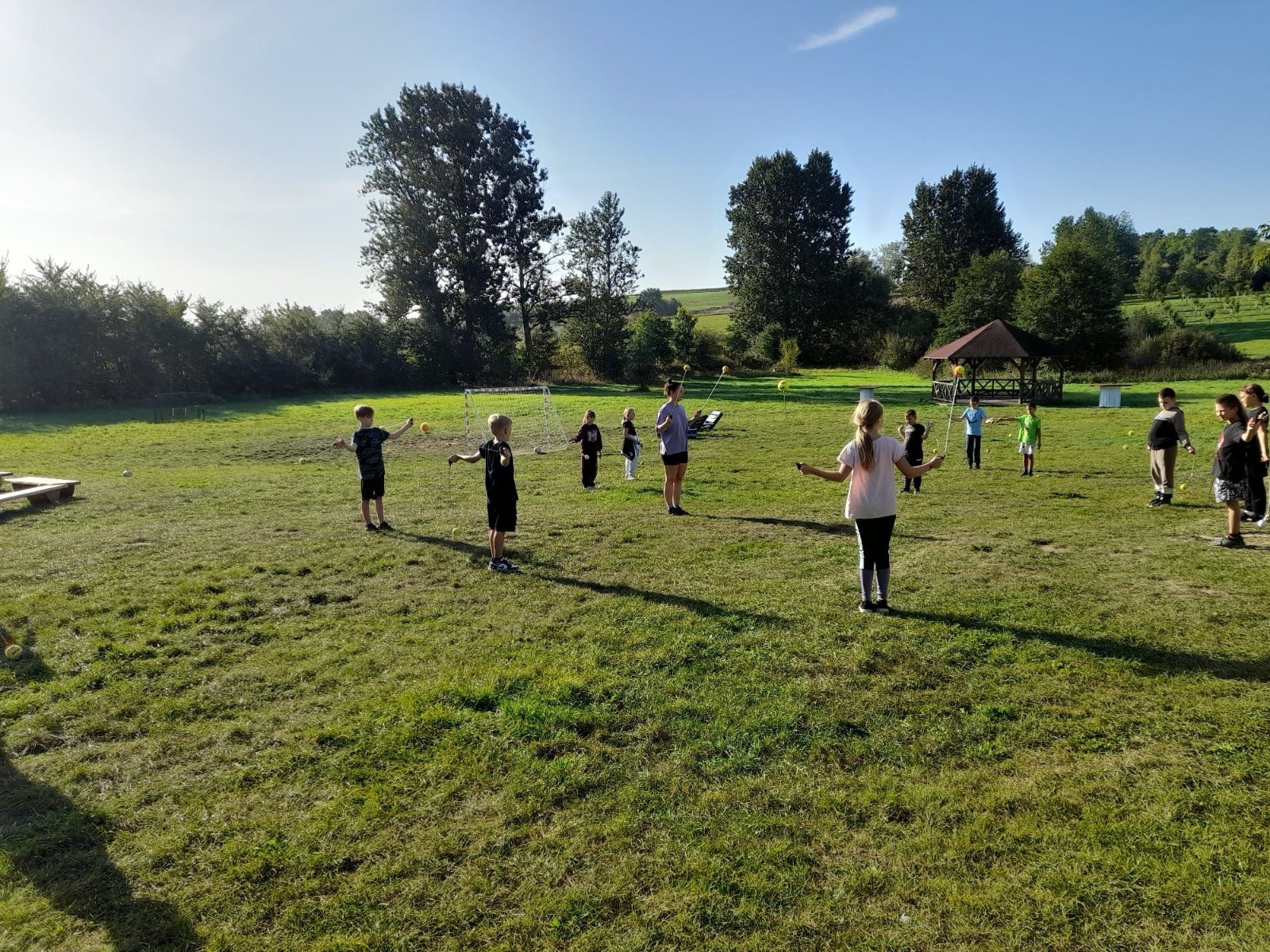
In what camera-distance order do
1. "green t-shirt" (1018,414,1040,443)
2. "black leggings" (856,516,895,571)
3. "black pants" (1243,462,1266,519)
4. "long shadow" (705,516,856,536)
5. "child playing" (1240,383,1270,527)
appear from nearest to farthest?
"black leggings" (856,516,895,571) → "child playing" (1240,383,1270,527) → "black pants" (1243,462,1266,519) → "long shadow" (705,516,856,536) → "green t-shirt" (1018,414,1040,443)

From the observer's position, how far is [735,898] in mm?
3049

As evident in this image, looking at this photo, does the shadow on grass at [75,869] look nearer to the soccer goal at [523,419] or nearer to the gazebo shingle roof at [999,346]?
the soccer goal at [523,419]

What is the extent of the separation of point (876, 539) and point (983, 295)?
45.9 meters

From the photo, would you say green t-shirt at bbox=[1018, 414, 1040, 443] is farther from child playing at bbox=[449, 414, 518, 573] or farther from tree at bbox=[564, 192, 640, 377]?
Answer: tree at bbox=[564, 192, 640, 377]

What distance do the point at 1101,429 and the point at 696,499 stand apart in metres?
14.2

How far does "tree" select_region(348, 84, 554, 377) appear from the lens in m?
45.9

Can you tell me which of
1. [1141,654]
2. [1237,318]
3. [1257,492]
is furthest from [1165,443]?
[1237,318]

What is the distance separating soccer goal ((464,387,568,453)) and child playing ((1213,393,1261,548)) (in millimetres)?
13585

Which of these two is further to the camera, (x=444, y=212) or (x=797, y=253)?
(x=797, y=253)

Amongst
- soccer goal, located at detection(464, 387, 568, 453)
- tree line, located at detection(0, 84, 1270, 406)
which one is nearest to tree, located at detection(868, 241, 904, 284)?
tree line, located at detection(0, 84, 1270, 406)

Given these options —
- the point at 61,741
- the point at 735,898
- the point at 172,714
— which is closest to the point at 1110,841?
the point at 735,898

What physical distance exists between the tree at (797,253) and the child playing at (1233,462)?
49765 millimetres

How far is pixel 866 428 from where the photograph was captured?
5.88 metres

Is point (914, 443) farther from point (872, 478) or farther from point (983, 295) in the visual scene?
point (983, 295)
